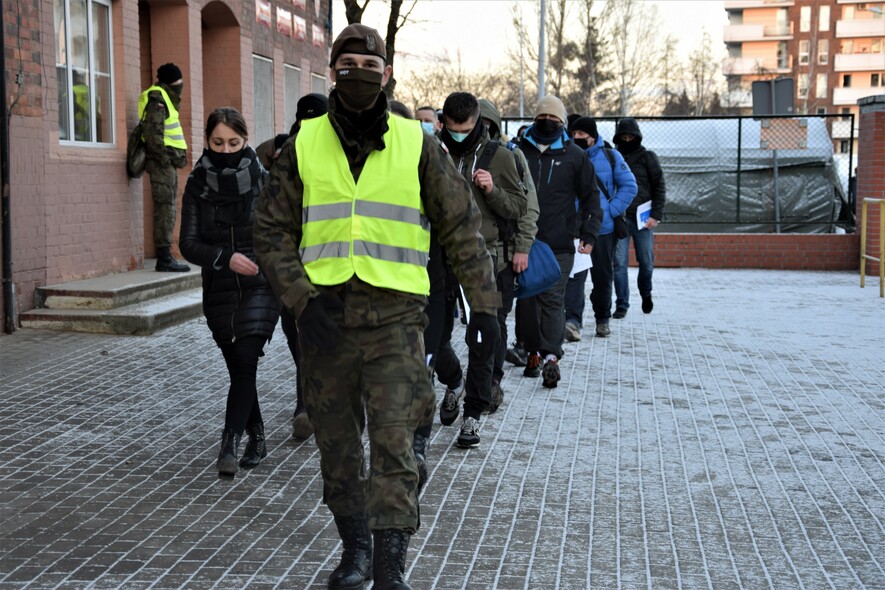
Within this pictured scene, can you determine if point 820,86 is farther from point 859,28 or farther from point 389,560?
point 389,560

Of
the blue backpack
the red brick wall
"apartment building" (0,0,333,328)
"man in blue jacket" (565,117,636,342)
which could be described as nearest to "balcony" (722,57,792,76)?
the red brick wall

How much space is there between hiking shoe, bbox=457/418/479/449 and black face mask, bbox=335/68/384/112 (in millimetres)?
2852

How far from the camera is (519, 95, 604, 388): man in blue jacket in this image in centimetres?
866

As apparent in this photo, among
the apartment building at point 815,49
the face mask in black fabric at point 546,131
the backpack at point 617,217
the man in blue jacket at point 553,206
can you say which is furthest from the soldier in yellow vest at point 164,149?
the apartment building at point 815,49

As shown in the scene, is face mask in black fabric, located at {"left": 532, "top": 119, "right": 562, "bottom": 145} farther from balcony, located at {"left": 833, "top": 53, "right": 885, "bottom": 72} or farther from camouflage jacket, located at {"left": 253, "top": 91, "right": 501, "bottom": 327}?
balcony, located at {"left": 833, "top": 53, "right": 885, "bottom": 72}

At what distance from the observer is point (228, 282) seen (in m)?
6.03

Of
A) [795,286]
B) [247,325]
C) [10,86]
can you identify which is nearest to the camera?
[247,325]

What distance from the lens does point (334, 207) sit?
13.8ft

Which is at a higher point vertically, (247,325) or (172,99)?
(172,99)

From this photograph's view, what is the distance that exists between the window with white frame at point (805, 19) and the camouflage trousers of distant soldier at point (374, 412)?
107 meters

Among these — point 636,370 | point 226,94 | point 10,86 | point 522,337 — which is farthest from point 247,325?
point 226,94

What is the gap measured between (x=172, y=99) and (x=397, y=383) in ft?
30.8

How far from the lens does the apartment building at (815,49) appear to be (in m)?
100

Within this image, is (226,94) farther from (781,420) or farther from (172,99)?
(781,420)
